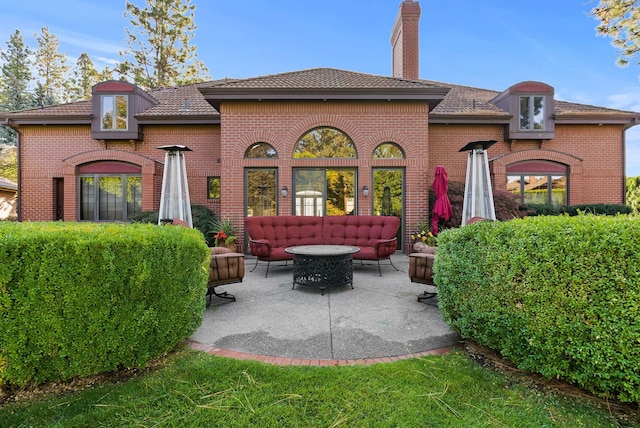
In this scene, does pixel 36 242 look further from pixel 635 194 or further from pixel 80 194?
pixel 635 194

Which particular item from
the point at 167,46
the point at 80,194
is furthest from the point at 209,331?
the point at 167,46

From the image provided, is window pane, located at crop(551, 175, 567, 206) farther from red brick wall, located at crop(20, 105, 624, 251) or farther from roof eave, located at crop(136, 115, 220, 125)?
roof eave, located at crop(136, 115, 220, 125)

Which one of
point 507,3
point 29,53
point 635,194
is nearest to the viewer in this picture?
point 507,3

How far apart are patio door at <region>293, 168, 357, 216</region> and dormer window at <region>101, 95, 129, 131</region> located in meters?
6.98

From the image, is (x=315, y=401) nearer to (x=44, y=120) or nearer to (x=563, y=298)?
(x=563, y=298)

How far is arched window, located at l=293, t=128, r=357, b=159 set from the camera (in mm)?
9477

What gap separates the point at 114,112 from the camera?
1123 cm

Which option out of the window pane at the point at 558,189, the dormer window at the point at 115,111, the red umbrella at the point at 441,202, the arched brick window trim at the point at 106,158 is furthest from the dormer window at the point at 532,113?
the dormer window at the point at 115,111

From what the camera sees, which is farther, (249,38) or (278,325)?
(249,38)

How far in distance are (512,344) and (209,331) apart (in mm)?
3143

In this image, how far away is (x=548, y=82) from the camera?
11.5 m

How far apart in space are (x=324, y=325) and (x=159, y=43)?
80.1 ft

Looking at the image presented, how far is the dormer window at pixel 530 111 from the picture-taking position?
11047 mm

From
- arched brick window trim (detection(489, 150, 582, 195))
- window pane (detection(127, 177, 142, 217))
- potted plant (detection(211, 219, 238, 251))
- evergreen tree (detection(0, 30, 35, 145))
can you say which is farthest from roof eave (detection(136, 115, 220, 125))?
evergreen tree (detection(0, 30, 35, 145))
